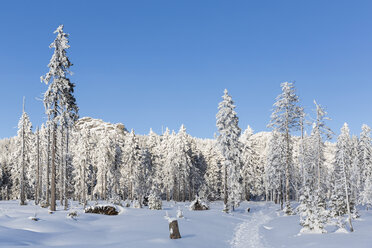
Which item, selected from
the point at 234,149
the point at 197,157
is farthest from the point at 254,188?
the point at 234,149

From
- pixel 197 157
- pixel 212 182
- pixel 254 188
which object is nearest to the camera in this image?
pixel 197 157

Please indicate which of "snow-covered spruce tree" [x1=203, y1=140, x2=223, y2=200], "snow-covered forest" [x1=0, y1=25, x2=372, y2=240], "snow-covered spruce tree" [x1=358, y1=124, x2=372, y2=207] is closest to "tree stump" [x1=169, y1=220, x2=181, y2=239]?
"snow-covered forest" [x1=0, y1=25, x2=372, y2=240]

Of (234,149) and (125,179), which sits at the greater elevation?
(234,149)

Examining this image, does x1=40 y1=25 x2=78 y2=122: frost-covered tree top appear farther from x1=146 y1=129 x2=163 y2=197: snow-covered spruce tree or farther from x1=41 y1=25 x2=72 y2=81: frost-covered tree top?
x1=146 y1=129 x2=163 y2=197: snow-covered spruce tree

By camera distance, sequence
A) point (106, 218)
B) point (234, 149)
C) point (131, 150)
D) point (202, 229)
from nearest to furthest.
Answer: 1. point (202, 229)
2. point (106, 218)
3. point (234, 149)
4. point (131, 150)

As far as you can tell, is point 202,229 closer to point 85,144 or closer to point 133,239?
point 133,239

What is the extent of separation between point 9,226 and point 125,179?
209 feet

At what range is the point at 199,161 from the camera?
7138 centimetres

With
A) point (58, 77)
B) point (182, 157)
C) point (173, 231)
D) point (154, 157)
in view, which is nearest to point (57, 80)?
point (58, 77)

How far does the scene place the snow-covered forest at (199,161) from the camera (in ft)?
85.8

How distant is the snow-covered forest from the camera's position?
26.2 meters

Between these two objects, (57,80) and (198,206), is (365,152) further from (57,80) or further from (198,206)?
(57,80)

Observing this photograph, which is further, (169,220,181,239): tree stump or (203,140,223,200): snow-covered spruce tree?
(203,140,223,200): snow-covered spruce tree

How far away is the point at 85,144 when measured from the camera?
51156 mm
